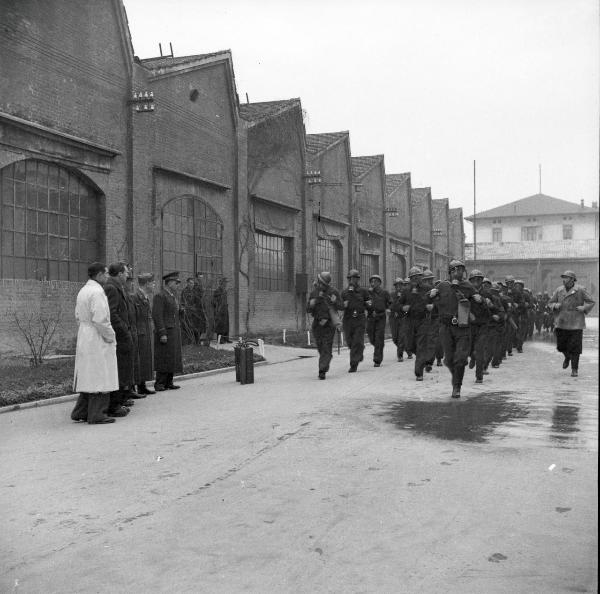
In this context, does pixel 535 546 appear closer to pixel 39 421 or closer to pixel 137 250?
pixel 39 421

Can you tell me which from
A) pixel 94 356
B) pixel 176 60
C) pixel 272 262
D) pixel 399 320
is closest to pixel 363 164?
pixel 272 262

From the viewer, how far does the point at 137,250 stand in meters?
18.1

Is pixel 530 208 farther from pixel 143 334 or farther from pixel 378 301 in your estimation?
pixel 143 334

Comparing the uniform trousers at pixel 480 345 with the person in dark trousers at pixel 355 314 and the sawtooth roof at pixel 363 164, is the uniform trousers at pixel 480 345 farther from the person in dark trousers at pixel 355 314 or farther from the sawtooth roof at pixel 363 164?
the sawtooth roof at pixel 363 164

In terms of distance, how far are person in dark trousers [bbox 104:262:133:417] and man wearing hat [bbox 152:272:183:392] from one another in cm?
172

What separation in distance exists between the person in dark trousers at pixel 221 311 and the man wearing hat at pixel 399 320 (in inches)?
196

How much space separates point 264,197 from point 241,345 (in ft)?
43.3

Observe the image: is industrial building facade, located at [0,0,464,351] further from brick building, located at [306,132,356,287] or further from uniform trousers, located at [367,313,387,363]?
uniform trousers, located at [367,313,387,363]

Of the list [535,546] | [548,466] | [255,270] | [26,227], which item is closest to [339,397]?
[548,466]

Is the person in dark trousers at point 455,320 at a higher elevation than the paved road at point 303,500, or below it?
higher

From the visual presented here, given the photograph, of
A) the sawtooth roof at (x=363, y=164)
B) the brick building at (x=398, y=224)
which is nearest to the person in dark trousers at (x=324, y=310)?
the sawtooth roof at (x=363, y=164)

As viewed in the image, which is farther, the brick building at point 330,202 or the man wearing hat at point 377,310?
the brick building at point 330,202

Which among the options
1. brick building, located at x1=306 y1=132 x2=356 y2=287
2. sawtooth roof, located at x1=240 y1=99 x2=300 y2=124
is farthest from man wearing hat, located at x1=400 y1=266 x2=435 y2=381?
brick building, located at x1=306 y1=132 x2=356 y2=287

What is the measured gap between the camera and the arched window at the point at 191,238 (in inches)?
788
